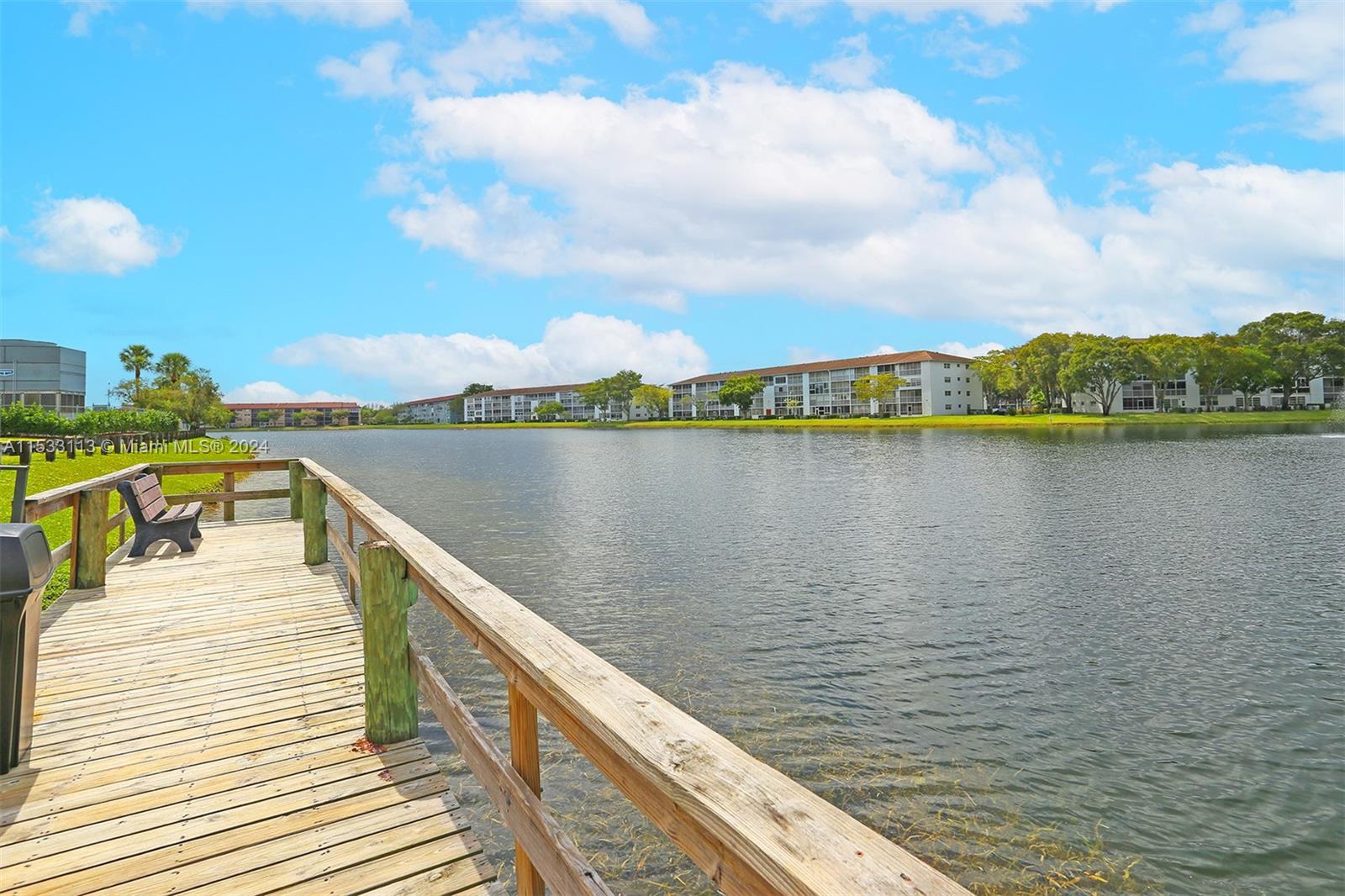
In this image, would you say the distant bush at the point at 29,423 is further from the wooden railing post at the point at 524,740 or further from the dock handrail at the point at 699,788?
the dock handrail at the point at 699,788

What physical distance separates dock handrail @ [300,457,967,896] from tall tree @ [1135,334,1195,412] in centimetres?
9642

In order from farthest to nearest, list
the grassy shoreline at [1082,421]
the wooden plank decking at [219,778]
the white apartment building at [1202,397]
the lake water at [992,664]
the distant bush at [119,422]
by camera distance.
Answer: the white apartment building at [1202,397] < the grassy shoreline at [1082,421] < the distant bush at [119,422] < the lake water at [992,664] < the wooden plank decking at [219,778]

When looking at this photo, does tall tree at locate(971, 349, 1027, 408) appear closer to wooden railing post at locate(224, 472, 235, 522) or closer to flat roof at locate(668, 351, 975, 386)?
flat roof at locate(668, 351, 975, 386)

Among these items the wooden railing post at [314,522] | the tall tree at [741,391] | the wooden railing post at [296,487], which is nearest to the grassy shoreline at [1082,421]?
the tall tree at [741,391]

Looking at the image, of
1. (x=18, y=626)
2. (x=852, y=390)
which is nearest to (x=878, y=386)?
(x=852, y=390)

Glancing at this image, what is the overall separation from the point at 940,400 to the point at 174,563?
118 metres

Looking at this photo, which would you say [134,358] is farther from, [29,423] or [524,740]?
[524,740]

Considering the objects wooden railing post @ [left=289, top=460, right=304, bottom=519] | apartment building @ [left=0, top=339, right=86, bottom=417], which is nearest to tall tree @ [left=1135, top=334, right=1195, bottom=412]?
wooden railing post @ [left=289, top=460, right=304, bottom=519]

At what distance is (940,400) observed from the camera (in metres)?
116

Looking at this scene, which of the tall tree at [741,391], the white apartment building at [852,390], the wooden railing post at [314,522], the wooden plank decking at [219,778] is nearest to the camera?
the wooden plank decking at [219,778]

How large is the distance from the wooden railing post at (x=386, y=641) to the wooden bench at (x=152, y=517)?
7.32 meters

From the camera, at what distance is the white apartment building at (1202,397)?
9794 centimetres

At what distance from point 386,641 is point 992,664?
7.81m

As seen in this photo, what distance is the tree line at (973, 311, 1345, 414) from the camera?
84.6 meters
